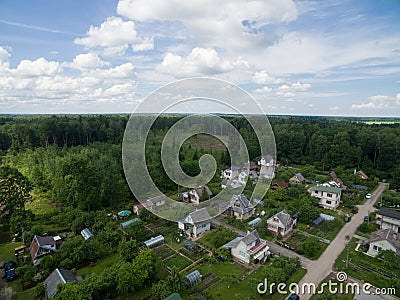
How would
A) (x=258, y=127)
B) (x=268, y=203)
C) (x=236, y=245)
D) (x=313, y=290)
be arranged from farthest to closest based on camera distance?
(x=258, y=127) → (x=268, y=203) → (x=236, y=245) → (x=313, y=290)

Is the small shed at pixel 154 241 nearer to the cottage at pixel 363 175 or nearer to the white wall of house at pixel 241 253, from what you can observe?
the white wall of house at pixel 241 253

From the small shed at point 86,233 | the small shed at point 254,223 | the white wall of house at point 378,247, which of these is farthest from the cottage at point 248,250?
the small shed at point 86,233

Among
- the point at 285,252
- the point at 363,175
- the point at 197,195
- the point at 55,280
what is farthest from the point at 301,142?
the point at 55,280

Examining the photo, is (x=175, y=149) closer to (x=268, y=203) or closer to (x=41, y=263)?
(x=268, y=203)

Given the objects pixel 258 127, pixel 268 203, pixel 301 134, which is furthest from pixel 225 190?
pixel 301 134

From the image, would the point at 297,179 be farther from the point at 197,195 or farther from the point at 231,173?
the point at 197,195

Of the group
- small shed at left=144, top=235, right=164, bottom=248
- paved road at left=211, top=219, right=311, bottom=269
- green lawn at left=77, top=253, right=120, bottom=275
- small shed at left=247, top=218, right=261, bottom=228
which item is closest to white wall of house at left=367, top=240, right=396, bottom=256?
paved road at left=211, top=219, right=311, bottom=269
